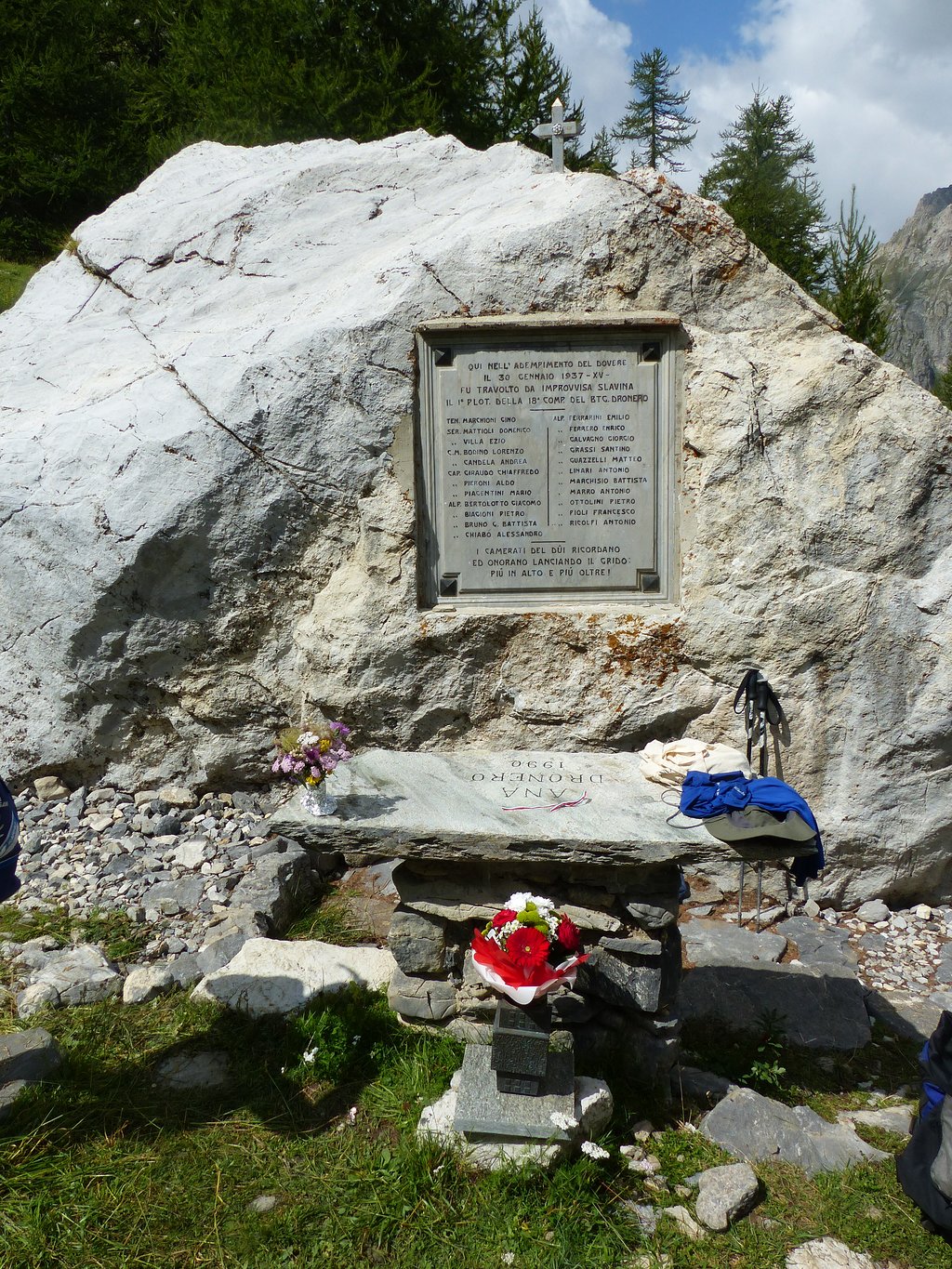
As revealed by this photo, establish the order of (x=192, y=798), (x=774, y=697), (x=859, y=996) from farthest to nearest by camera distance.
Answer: (x=192, y=798) < (x=774, y=697) < (x=859, y=996)

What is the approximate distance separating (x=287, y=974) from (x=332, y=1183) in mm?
1109

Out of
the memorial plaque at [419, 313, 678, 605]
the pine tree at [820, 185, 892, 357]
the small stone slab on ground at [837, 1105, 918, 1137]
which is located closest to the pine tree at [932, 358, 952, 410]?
the pine tree at [820, 185, 892, 357]

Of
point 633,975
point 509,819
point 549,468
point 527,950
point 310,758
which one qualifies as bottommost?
point 633,975

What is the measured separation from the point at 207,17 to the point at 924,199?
127 feet

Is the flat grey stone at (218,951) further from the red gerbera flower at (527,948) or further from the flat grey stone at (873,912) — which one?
the flat grey stone at (873,912)

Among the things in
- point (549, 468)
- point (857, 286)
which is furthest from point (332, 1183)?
point (857, 286)

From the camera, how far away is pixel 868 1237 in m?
2.93

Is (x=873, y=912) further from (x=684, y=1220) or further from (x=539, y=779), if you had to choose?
(x=684, y=1220)

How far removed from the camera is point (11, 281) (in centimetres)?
1222

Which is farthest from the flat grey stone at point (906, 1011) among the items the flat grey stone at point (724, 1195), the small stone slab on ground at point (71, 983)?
the small stone slab on ground at point (71, 983)

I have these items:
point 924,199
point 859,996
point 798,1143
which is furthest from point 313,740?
point 924,199

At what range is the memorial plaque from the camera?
16.3ft

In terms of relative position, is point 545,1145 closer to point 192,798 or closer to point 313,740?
point 313,740

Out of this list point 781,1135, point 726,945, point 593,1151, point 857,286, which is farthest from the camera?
point 857,286
